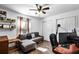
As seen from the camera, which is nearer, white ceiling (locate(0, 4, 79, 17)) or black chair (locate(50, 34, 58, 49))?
white ceiling (locate(0, 4, 79, 17))

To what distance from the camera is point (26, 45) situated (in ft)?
3.81

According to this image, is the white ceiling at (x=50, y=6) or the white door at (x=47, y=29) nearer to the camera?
the white ceiling at (x=50, y=6)

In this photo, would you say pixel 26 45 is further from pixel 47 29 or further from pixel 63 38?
pixel 63 38

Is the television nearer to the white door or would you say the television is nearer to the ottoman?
the white door

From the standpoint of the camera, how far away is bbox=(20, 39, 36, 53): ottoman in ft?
3.75

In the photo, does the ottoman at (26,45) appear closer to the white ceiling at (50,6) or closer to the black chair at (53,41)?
the black chair at (53,41)

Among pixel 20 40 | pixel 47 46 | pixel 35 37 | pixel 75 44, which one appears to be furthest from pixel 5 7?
pixel 75 44

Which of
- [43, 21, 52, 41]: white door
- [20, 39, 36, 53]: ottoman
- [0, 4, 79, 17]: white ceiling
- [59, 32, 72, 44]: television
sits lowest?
[20, 39, 36, 53]: ottoman

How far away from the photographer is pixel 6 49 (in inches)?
43.2

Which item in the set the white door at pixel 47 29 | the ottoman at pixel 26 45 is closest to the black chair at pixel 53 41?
the white door at pixel 47 29

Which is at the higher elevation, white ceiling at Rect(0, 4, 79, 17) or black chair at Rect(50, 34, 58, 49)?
white ceiling at Rect(0, 4, 79, 17)

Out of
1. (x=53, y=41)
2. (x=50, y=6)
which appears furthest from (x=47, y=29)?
(x=50, y=6)

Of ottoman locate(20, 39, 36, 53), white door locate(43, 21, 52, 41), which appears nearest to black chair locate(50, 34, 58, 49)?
white door locate(43, 21, 52, 41)

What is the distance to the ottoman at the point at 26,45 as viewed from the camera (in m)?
1.14
